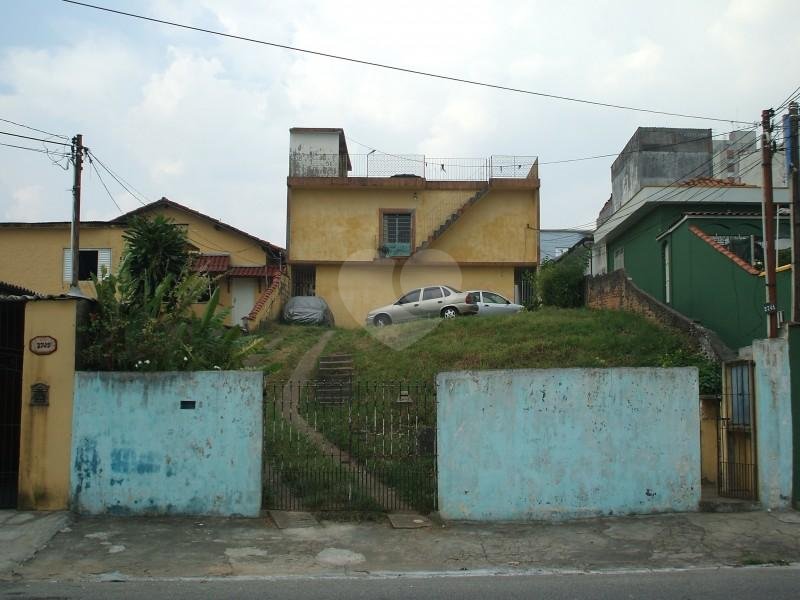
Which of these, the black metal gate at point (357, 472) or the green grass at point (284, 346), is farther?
the green grass at point (284, 346)

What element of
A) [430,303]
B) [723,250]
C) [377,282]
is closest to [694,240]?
[723,250]

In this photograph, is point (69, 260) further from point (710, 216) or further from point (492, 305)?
point (710, 216)

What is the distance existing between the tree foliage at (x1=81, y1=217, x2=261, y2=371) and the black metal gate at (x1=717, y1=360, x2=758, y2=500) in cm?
715

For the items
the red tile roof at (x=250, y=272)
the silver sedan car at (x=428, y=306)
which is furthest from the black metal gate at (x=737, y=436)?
the red tile roof at (x=250, y=272)

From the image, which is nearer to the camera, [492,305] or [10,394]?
[10,394]

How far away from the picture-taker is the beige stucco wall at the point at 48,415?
32.0 ft

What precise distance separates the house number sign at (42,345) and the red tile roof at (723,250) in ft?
41.7

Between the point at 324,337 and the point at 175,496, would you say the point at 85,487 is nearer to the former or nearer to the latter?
the point at 175,496

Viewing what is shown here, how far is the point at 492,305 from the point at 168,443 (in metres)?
14.9

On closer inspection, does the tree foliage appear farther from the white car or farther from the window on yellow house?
the window on yellow house

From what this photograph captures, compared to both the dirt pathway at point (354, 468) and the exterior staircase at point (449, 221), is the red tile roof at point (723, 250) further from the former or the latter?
the exterior staircase at point (449, 221)

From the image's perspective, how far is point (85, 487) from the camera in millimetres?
9750

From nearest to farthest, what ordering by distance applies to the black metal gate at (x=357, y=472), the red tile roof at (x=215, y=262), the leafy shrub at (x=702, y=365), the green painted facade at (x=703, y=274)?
the black metal gate at (x=357, y=472), the leafy shrub at (x=702, y=365), the green painted facade at (x=703, y=274), the red tile roof at (x=215, y=262)

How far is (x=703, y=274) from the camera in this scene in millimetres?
16641
